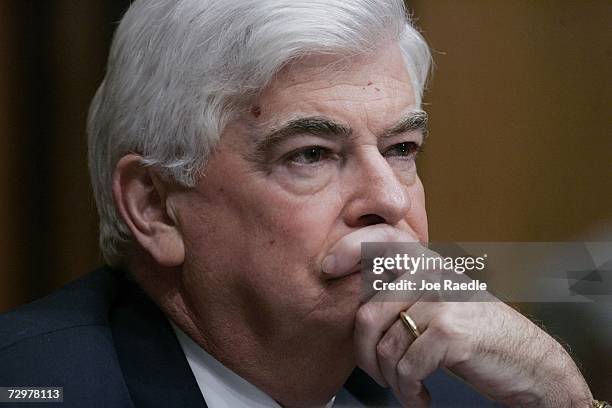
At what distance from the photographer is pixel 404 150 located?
155 cm

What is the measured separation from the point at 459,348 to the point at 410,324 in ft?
0.26

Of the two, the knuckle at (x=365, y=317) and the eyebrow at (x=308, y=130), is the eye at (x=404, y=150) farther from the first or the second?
the knuckle at (x=365, y=317)

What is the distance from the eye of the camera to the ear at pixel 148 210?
1.52 meters

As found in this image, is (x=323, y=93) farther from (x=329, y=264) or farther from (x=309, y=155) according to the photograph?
(x=329, y=264)

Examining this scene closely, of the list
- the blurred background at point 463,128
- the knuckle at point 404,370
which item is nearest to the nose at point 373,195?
the blurred background at point 463,128

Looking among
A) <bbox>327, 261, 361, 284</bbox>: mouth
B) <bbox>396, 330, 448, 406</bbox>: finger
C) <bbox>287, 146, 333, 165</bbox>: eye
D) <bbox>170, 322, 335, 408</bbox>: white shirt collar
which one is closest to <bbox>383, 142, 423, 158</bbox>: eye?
<bbox>287, 146, 333, 165</bbox>: eye

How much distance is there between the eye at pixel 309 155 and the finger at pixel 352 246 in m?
0.14

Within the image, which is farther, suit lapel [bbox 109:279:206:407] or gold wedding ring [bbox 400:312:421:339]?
suit lapel [bbox 109:279:206:407]

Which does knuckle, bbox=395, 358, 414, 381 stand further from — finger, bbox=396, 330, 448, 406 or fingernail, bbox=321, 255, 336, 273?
fingernail, bbox=321, 255, 336, 273

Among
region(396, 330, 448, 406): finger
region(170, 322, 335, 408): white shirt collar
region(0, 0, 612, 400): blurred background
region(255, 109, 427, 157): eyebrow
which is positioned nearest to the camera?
region(396, 330, 448, 406): finger

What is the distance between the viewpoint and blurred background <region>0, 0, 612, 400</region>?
1664mm

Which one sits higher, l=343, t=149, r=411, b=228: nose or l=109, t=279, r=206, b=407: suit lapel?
l=343, t=149, r=411, b=228: nose

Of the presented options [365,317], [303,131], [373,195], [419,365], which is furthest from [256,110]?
[419,365]

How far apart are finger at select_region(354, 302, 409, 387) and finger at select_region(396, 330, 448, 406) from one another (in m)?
0.05
